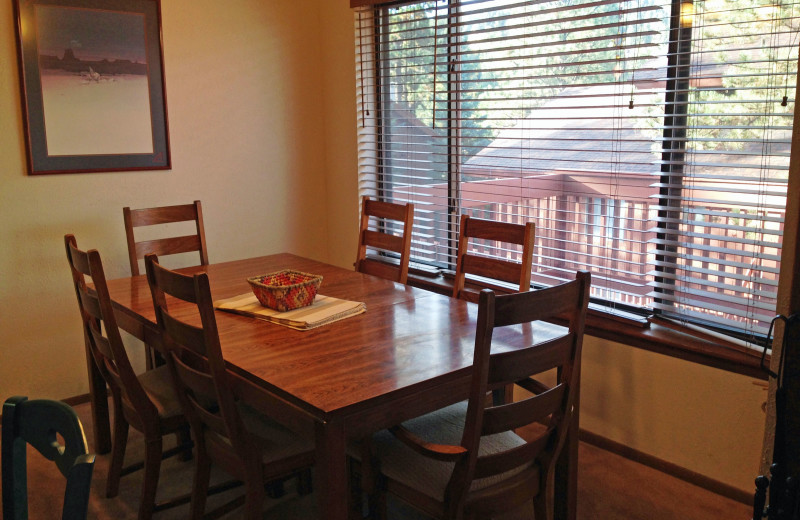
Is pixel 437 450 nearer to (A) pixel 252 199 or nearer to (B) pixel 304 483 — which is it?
(B) pixel 304 483

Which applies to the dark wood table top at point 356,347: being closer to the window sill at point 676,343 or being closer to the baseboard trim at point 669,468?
the window sill at point 676,343

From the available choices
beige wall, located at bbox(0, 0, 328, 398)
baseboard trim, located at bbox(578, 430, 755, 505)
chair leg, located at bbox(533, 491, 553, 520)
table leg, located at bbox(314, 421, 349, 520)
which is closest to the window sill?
baseboard trim, located at bbox(578, 430, 755, 505)

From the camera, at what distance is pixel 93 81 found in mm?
3338

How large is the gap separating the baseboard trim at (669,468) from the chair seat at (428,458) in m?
0.96

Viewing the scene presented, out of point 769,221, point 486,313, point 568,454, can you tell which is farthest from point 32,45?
point 769,221

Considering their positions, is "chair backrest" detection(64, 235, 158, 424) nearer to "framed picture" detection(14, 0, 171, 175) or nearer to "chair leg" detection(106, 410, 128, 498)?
"chair leg" detection(106, 410, 128, 498)

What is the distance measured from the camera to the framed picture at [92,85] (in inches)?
125

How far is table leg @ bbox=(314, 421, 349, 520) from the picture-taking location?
1.64 metres

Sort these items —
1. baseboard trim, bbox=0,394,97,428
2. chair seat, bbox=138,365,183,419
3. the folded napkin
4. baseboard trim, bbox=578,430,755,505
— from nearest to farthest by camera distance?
1. the folded napkin
2. chair seat, bbox=138,365,183,419
3. baseboard trim, bbox=578,430,755,505
4. baseboard trim, bbox=0,394,97,428

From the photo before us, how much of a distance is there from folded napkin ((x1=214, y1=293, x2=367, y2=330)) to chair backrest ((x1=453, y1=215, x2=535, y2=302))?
0.52m

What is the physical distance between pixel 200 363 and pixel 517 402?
952 mm

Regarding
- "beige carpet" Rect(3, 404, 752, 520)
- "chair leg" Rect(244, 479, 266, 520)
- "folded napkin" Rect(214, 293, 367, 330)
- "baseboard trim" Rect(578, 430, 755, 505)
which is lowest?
"beige carpet" Rect(3, 404, 752, 520)

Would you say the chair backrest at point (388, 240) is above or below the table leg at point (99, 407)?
above

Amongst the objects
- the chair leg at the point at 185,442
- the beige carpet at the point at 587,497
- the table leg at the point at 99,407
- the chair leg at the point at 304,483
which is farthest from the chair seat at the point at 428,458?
the table leg at the point at 99,407
